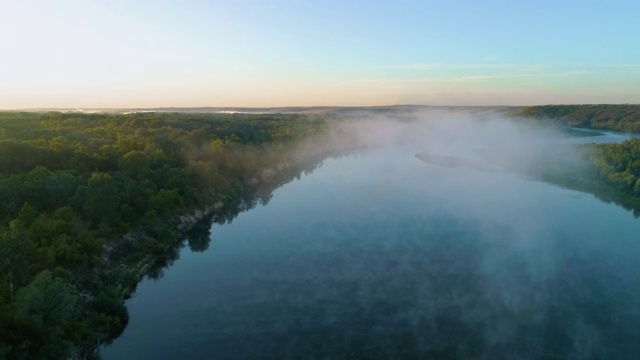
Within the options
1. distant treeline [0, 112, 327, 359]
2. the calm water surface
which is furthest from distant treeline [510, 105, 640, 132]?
distant treeline [0, 112, 327, 359]

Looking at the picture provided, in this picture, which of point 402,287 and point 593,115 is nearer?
point 402,287

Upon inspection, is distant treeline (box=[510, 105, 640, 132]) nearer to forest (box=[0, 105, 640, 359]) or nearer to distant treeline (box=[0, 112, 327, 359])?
forest (box=[0, 105, 640, 359])

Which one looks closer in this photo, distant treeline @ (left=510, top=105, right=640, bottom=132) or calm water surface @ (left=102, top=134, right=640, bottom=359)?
calm water surface @ (left=102, top=134, right=640, bottom=359)

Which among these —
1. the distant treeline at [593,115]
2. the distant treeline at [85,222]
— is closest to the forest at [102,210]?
Answer: the distant treeline at [85,222]

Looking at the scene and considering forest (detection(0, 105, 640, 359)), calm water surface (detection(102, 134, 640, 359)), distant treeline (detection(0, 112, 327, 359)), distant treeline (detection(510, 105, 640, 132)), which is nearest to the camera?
distant treeline (detection(0, 112, 327, 359))

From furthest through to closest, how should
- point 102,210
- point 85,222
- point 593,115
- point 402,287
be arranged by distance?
point 593,115 → point 102,210 → point 85,222 → point 402,287

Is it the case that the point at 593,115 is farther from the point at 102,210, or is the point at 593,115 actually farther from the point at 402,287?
the point at 102,210

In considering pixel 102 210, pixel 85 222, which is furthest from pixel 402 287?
pixel 85 222
